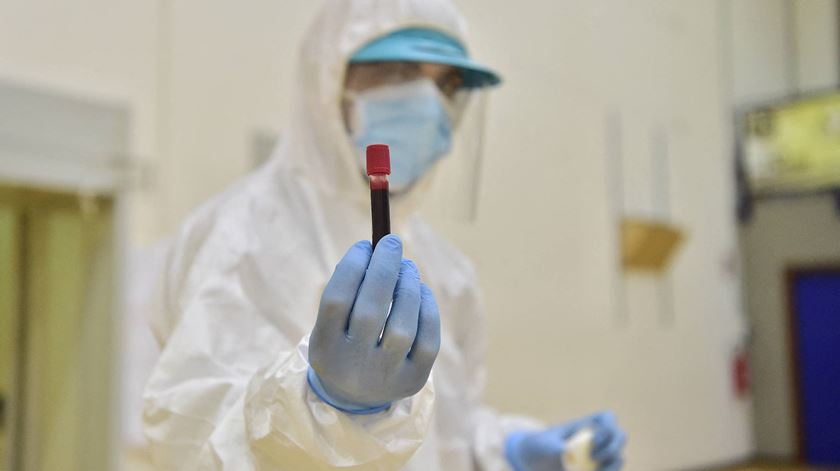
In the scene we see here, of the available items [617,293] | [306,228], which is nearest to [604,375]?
[617,293]

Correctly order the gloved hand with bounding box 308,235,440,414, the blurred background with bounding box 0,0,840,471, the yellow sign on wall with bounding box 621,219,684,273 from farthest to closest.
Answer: the yellow sign on wall with bounding box 621,219,684,273 → the blurred background with bounding box 0,0,840,471 → the gloved hand with bounding box 308,235,440,414

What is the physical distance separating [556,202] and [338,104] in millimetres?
2264

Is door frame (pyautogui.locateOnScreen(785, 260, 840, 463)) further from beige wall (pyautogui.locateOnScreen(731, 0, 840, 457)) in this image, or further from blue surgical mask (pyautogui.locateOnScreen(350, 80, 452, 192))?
blue surgical mask (pyautogui.locateOnScreen(350, 80, 452, 192))

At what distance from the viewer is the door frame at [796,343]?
188 inches

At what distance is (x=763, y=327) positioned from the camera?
195 inches

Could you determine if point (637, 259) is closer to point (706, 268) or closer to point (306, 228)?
point (706, 268)

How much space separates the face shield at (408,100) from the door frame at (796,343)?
4.01 meters

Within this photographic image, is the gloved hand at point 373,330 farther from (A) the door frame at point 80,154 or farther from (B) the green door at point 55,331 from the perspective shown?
(B) the green door at point 55,331

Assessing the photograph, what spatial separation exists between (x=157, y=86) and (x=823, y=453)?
4364 millimetres

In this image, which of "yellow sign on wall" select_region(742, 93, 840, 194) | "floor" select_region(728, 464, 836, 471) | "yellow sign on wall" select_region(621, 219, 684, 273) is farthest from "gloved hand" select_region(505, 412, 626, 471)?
"yellow sign on wall" select_region(742, 93, 840, 194)

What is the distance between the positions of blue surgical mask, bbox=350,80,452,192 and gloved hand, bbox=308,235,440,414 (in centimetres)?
54

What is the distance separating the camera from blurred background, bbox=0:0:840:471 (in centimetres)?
201

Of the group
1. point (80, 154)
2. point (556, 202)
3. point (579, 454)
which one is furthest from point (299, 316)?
point (556, 202)

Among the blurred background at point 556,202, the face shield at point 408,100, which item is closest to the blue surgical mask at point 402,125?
the face shield at point 408,100
